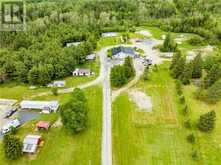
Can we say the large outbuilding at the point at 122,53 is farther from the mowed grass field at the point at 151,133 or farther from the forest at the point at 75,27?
the mowed grass field at the point at 151,133

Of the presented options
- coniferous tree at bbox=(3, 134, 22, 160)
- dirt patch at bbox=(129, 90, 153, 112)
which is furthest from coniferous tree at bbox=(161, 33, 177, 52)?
coniferous tree at bbox=(3, 134, 22, 160)

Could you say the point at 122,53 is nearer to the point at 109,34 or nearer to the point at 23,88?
the point at 109,34

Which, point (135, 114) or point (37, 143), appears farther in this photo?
point (135, 114)

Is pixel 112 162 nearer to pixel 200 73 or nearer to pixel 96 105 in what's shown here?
pixel 96 105

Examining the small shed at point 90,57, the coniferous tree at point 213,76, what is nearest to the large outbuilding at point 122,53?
the small shed at point 90,57

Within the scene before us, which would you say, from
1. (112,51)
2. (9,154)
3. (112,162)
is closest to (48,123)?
(9,154)

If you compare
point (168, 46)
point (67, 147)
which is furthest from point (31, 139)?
point (168, 46)
